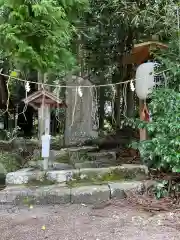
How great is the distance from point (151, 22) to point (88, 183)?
330 cm

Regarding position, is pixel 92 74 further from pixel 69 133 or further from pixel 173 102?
pixel 173 102

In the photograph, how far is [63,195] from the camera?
452 cm

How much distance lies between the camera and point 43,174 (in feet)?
16.5

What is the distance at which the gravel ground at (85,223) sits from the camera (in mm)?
3350

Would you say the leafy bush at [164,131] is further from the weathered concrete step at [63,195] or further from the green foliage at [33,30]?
the green foliage at [33,30]

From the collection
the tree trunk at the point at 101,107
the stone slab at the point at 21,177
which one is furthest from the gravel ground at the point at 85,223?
the tree trunk at the point at 101,107

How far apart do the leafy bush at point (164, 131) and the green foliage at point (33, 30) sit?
1722mm

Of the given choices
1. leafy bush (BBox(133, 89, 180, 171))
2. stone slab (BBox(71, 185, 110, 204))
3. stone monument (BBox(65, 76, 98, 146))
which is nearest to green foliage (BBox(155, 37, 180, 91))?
leafy bush (BBox(133, 89, 180, 171))

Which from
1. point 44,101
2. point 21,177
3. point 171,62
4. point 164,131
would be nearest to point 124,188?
point 164,131

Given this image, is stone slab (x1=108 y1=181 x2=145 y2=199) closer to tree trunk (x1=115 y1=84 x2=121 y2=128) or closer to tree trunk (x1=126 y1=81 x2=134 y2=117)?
tree trunk (x1=126 y1=81 x2=134 y2=117)

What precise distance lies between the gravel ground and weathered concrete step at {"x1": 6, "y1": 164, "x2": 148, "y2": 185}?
27.0 inches

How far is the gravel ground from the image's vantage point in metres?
3.35

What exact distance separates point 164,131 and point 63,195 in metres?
1.78

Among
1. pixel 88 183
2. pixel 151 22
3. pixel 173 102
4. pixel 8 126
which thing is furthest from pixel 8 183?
pixel 8 126
